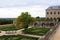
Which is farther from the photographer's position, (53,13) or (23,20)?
(53,13)

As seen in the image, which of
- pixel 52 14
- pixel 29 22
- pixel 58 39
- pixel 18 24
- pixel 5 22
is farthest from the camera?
pixel 52 14

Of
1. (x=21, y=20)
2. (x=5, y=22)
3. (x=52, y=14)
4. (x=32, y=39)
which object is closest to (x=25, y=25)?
(x=21, y=20)

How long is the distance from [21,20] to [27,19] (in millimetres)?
952

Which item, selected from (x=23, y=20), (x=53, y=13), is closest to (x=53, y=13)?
(x=53, y=13)

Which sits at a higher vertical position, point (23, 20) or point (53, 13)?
point (23, 20)

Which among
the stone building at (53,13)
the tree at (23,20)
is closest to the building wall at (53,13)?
the stone building at (53,13)

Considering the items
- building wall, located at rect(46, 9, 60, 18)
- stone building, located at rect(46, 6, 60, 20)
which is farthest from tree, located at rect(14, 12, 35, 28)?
stone building, located at rect(46, 6, 60, 20)

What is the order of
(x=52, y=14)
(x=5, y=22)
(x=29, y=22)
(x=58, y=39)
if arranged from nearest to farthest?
(x=58, y=39) → (x=29, y=22) → (x=5, y=22) → (x=52, y=14)

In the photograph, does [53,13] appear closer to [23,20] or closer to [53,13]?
[53,13]

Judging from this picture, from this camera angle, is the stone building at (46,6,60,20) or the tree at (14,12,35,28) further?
the stone building at (46,6,60,20)

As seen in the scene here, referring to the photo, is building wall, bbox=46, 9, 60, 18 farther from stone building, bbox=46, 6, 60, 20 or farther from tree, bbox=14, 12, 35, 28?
tree, bbox=14, 12, 35, 28

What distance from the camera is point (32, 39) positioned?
1433 centimetres

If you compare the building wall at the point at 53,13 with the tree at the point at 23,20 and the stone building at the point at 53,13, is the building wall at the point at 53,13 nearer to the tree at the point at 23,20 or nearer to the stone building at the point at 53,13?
the stone building at the point at 53,13

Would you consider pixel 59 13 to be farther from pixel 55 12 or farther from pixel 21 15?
Answer: pixel 21 15
